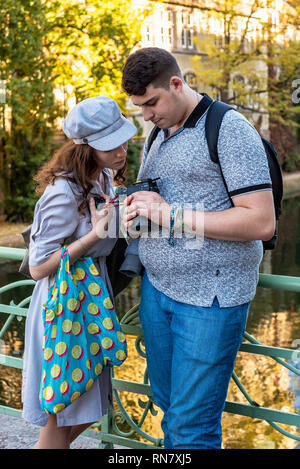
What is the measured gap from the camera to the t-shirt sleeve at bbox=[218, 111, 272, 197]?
200 cm

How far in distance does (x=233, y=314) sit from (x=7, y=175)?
46.7 feet

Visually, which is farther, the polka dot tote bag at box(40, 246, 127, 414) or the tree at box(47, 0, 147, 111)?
the tree at box(47, 0, 147, 111)

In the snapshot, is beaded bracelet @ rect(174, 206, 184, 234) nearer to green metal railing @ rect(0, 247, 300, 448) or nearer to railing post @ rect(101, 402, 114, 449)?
green metal railing @ rect(0, 247, 300, 448)

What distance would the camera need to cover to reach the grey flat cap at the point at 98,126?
230cm

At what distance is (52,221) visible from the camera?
2.31m

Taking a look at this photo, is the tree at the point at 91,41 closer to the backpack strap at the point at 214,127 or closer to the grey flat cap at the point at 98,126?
the grey flat cap at the point at 98,126

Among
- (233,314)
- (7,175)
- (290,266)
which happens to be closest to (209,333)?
(233,314)

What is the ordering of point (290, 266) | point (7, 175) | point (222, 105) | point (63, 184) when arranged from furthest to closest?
point (7, 175) → point (290, 266) → point (63, 184) → point (222, 105)

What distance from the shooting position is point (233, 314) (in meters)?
2.16

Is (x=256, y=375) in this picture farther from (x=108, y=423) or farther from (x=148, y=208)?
(x=148, y=208)

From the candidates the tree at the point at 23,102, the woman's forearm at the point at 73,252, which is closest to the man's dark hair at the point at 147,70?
the woman's forearm at the point at 73,252

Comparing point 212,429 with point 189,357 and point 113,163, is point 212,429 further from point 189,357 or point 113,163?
point 113,163

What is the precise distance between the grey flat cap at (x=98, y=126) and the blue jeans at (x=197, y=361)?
0.58 m

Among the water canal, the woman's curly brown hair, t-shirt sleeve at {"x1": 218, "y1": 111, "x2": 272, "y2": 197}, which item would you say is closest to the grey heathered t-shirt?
t-shirt sleeve at {"x1": 218, "y1": 111, "x2": 272, "y2": 197}
